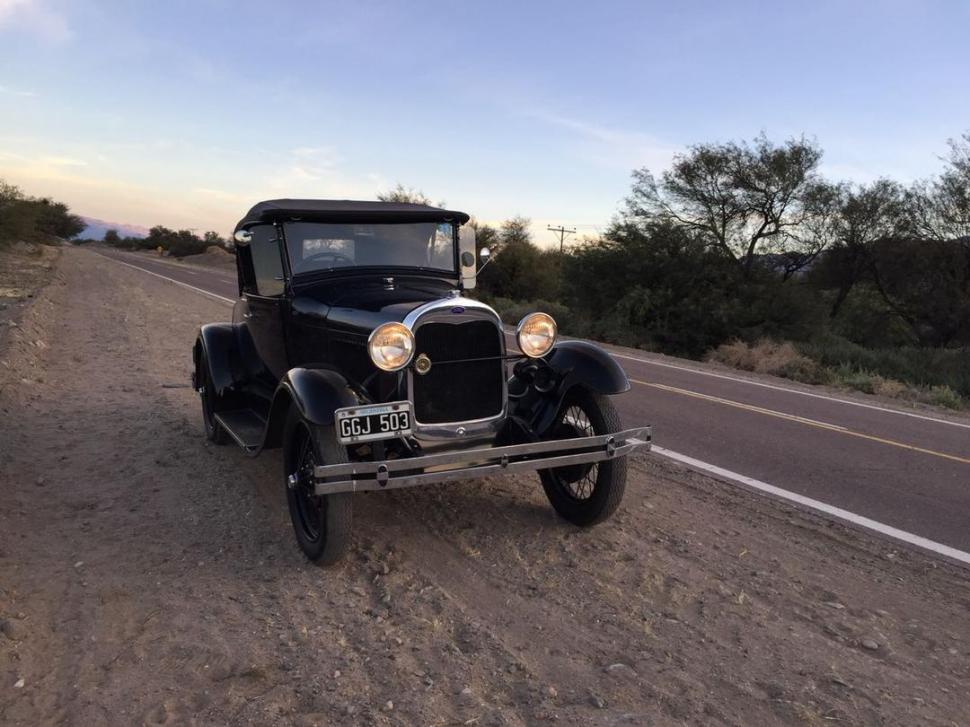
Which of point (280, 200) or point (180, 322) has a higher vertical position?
point (280, 200)

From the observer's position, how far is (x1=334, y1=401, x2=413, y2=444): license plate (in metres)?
4.03

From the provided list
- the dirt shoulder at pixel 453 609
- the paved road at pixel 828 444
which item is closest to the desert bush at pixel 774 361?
the paved road at pixel 828 444

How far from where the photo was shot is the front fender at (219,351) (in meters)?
6.36

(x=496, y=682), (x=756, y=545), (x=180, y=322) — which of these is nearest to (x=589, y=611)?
(x=496, y=682)

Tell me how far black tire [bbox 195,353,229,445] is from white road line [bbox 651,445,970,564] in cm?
398

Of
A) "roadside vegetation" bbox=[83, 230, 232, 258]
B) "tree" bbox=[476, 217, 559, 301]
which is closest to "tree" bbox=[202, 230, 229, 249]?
"roadside vegetation" bbox=[83, 230, 232, 258]

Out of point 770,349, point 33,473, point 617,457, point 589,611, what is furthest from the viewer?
point 770,349

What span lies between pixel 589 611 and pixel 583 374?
1.61 m

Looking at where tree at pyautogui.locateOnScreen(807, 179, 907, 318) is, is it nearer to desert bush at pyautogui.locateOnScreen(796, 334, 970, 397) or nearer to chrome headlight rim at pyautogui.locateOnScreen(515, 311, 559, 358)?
desert bush at pyautogui.locateOnScreen(796, 334, 970, 397)

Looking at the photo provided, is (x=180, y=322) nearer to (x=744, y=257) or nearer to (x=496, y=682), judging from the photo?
(x=496, y=682)

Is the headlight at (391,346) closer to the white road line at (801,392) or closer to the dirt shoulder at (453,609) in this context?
the dirt shoulder at (453,609)

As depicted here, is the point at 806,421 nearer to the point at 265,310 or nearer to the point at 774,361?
the point at 265,310

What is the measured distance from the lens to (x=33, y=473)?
5.79 m

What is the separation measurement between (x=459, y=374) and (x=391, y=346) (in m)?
0.54
